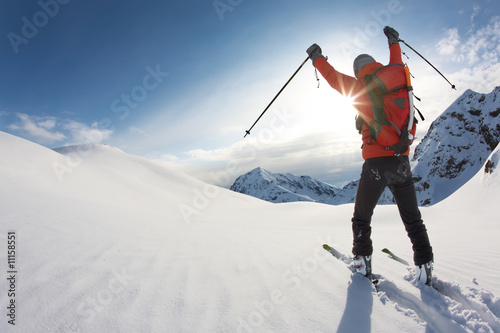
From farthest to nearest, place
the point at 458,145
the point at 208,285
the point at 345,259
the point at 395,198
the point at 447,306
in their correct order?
the point at 458,145
the point at 345,259
the point at 395,198
the point at 208,285
the point at 447,306

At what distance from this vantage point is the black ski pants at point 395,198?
316 cm

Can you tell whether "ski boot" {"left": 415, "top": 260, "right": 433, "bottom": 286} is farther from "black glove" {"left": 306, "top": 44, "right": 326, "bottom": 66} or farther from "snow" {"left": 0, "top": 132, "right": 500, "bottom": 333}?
"black glove" {"left": 306, "top": 44, "right": 326, "bottom": 66}

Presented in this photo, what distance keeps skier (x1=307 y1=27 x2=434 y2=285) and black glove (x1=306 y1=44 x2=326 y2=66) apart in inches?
20.3

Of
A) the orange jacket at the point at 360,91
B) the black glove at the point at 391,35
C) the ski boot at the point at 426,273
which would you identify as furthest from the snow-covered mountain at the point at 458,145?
the orange jacket at the point at 360,91

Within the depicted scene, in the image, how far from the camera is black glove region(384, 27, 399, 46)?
392cm

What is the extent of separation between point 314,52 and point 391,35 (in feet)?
4.70

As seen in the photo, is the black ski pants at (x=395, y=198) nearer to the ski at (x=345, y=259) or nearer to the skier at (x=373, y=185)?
the skier at (x=373, y=185)

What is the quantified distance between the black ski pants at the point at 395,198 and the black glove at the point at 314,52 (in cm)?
190

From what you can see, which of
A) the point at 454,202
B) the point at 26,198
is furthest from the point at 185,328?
the point at 454,202

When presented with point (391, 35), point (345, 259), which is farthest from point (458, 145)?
point (345, 259)

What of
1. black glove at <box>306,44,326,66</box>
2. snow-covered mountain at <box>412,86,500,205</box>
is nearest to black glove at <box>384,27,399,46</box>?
black glove at <box>306,44,326,66</box>

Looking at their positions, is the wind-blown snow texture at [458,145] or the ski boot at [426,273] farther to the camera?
the wind-blown snow texture at [458,145]

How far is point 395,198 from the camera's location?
3305 millimetres

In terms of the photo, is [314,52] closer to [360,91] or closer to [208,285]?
[360,91]
